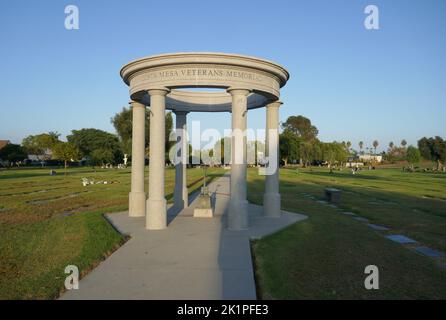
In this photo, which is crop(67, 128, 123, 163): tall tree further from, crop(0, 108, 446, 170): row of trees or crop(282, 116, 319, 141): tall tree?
crop(282, 116, 319, 141): tall tree

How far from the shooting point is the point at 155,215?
12.0 m

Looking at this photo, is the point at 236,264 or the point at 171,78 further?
the point at 171,78

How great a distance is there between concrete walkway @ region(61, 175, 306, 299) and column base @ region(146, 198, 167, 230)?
286mm

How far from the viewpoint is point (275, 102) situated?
14742 millimetres

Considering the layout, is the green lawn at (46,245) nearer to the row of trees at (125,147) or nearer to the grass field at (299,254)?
the grass field at (299,254)

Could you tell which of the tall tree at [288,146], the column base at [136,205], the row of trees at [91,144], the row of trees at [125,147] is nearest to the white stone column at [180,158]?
the column base at [136,205]

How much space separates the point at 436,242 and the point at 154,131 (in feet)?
30.0

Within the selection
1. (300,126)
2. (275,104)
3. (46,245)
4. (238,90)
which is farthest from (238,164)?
(300,126)

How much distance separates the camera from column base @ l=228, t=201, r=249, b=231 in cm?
1188

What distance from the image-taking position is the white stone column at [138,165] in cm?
1443

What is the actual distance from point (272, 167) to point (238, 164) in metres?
2.94

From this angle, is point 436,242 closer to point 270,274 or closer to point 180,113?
point 270,274

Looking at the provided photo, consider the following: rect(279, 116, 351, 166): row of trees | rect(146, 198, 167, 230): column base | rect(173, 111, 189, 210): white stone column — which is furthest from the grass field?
rect(279, 116, 351, 166): row of trees

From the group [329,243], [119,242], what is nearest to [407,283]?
[329,243]
